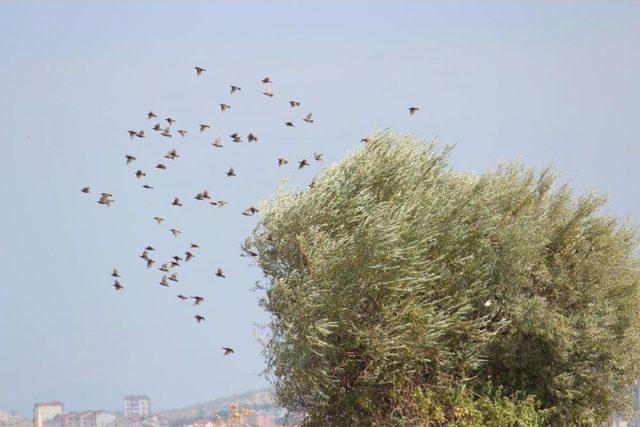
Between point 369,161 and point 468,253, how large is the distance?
4.37 metres

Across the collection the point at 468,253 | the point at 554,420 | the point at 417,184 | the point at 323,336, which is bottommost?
the point at 554,420

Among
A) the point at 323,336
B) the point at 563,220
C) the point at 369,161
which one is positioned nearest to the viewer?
the point at 323,336

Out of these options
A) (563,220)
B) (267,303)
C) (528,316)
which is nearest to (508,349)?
(528,316)

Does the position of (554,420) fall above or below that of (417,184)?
below

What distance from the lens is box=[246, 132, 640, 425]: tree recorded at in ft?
112

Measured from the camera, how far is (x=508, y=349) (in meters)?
36.8

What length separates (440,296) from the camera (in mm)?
35969

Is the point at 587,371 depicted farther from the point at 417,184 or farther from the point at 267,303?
the point at 267,303

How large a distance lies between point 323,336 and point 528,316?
7.12 metres

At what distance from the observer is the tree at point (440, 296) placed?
34.2 m

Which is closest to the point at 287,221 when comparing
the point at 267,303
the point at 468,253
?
the point at 267,303

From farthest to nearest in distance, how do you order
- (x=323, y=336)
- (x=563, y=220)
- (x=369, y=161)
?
(x=563, y=220) → (x=369, y=161) → (x=323, y=336)

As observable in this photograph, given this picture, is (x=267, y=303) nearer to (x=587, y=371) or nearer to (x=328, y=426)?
(x=328, y=426)

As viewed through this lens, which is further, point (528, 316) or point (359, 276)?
point (528, 316)
